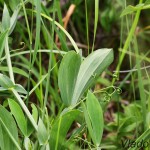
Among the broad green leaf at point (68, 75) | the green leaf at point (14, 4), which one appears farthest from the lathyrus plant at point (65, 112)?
the green leaf at point (14, 4)

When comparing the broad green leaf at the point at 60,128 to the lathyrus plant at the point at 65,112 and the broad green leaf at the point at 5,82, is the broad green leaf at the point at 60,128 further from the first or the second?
the broad green leaf at the point at 5,82

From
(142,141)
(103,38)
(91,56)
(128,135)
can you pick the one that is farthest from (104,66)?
(103,38)

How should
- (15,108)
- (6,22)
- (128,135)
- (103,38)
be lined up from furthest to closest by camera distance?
(103,38) < (128,135) < (6,22) < (15,108)

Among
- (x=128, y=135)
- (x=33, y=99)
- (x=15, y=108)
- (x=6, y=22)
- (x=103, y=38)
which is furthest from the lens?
(x=103, y=38)

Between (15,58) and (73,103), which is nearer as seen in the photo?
(73,103)

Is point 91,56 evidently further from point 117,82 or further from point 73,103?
point 117,82

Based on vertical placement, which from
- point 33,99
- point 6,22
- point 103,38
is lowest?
point 33,99
